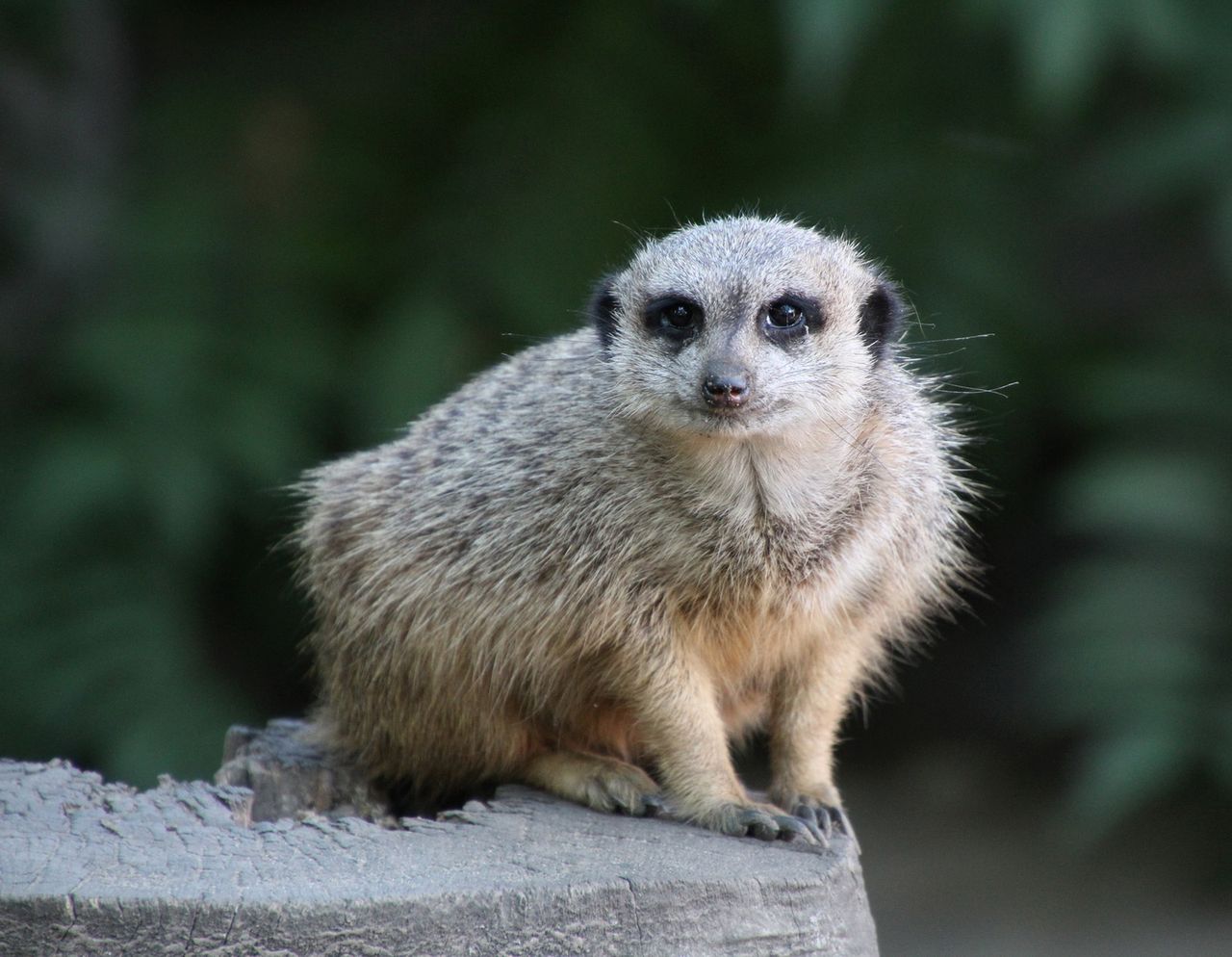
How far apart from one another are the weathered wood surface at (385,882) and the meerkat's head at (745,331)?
0.78 meters

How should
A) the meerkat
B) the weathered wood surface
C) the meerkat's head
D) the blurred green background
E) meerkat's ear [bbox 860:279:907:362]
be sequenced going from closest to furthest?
the weathered wood surface → the meerkat's head → the meerkat → meerkat's ear [bbox 860:279:907:362] → the blurred green background

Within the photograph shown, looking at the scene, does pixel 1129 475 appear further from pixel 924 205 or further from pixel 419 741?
pixel 419 741

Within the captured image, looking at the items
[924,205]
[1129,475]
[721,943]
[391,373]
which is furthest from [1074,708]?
[721,943]

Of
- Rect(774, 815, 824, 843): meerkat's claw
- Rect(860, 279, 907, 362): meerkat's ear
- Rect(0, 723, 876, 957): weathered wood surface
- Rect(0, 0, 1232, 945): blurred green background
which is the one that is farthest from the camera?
Rect(0, 0, 1232, 945): blurred green background

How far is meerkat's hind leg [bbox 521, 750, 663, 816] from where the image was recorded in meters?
2.88

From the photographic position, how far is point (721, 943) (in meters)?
2.28

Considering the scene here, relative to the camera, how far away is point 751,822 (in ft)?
8.96

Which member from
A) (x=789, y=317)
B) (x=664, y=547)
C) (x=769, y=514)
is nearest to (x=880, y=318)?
(x=789, y=317)

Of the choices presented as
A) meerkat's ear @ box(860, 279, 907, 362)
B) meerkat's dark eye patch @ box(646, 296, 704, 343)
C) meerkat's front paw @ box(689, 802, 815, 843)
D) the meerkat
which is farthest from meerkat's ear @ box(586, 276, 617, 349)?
meerkat's front paw @ box(689, 802, 815, 843)

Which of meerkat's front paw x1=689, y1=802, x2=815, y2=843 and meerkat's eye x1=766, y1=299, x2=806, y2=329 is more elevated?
meerkat's eye x1=766, y1=299, x2=806, y2=329

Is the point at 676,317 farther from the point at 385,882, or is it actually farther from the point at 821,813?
the point at 385,882

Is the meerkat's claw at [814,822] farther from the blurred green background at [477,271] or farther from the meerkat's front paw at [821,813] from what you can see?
the blurred green background at [477,271]

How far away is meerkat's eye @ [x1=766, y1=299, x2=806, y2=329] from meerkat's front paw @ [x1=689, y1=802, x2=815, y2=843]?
3.01ft

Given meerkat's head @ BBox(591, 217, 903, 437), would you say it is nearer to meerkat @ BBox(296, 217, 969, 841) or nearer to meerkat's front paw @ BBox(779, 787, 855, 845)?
meerkat @ BBox(296, 217, 969, 841)
